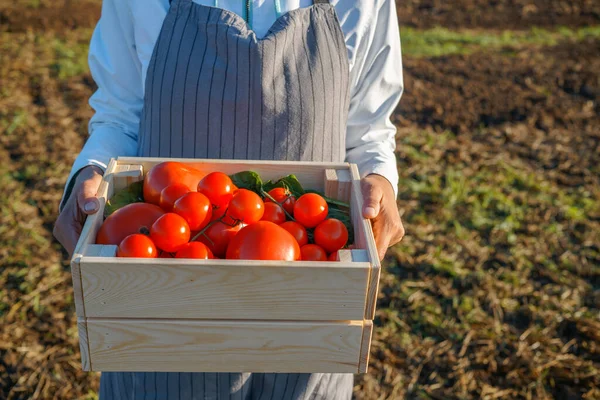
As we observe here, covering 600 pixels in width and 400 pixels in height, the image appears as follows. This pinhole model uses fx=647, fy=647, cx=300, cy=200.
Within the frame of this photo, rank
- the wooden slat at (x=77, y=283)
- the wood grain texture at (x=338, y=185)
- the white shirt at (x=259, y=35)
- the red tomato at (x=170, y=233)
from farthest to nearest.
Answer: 1. the white shirt at (x=259, y=35)
2. the wood grain texture at (x=338, y=185)
3. the red tomato at (x=170, y=233)
4. the wooden slat at (x=77, y=283)

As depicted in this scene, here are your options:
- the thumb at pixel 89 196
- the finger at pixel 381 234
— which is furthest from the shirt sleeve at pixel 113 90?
the finger at pixel 381 234

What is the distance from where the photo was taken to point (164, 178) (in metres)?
1.74

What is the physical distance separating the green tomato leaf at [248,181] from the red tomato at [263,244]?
0.26 m

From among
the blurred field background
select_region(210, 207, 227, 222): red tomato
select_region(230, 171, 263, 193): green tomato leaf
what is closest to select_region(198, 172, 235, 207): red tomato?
select_region(210, 207, 227, 222): red tomato

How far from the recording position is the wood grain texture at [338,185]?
6.07 feet

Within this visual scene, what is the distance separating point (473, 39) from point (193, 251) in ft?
21.6

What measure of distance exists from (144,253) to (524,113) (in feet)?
16.1

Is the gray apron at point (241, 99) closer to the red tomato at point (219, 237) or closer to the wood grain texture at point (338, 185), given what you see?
the wood grain texture at point (338, 185)

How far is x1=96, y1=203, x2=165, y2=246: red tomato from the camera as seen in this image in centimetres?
159

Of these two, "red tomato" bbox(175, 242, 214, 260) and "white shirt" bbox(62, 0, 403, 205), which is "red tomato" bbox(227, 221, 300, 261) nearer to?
"red tomato" bbox(175, 242, 214, 260)

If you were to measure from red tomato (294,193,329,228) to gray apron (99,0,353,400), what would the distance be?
11.2 inches

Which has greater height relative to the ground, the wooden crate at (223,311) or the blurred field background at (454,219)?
the wooden crate at (223,311)

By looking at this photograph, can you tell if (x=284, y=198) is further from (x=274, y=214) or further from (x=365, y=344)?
(x=365, y=344)

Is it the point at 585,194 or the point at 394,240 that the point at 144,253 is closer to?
the point at 394,240
